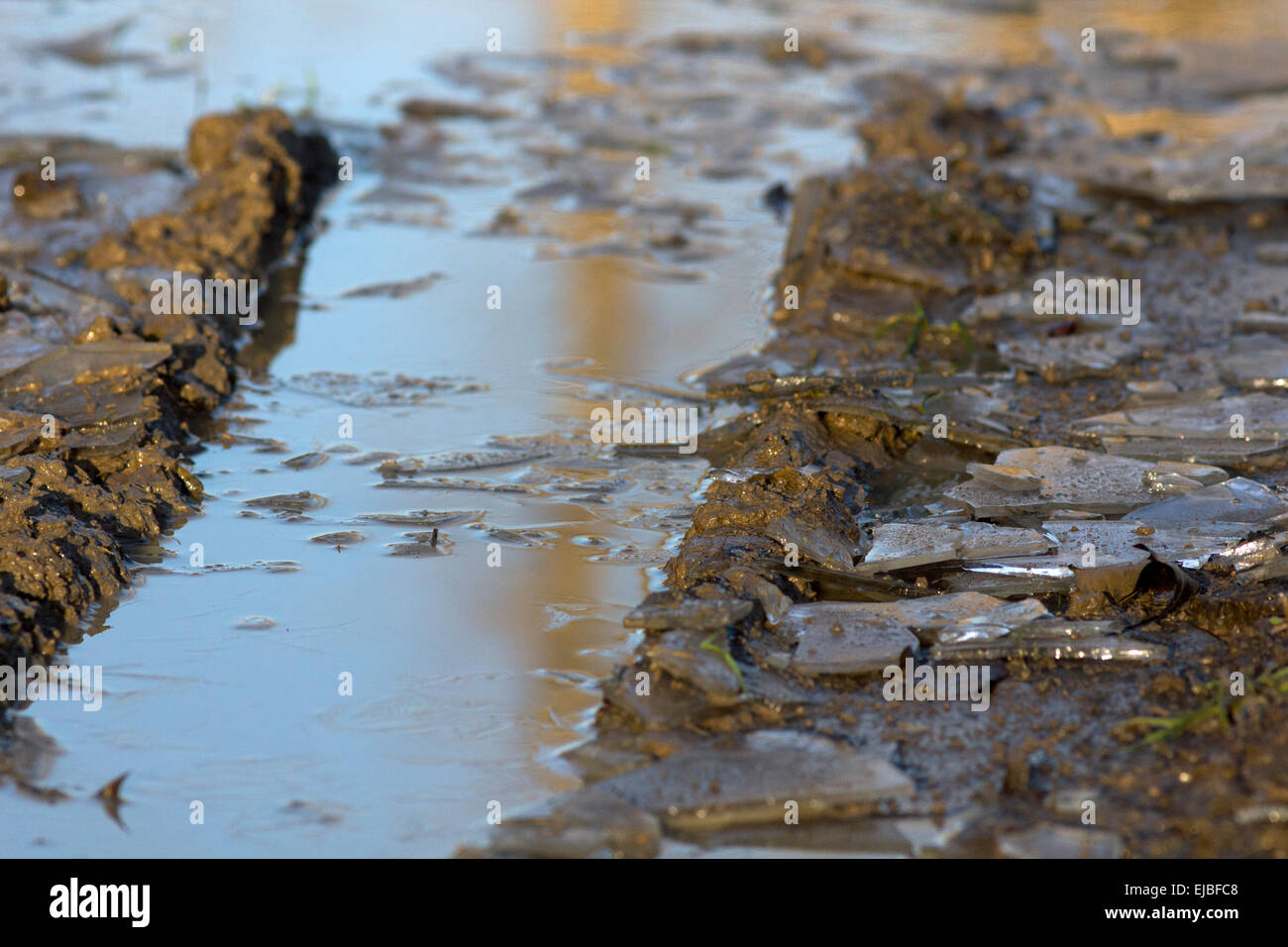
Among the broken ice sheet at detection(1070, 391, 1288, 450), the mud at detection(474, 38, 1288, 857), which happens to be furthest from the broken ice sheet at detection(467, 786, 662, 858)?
the broken ice sheet at detection(1070, 391, 1288, 450)

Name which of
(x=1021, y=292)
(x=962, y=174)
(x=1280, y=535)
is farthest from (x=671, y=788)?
(x=962, y=174)

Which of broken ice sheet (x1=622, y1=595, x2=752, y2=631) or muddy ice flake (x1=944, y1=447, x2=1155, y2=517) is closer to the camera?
broken ice sheet (x1=622, y1=595, x2=752, y2=631)

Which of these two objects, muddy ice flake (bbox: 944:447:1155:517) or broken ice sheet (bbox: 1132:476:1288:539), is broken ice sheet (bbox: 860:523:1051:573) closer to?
muddy ice flake (bbox: 944:447:1155:517)

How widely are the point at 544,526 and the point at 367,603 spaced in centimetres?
67

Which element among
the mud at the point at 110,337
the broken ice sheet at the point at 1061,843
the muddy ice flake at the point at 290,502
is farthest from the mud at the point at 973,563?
the mud at the point at 110,337

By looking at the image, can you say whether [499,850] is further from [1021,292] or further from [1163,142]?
[1163,142]

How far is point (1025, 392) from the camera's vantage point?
5258mm

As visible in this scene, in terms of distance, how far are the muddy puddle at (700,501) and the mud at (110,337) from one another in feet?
0.20

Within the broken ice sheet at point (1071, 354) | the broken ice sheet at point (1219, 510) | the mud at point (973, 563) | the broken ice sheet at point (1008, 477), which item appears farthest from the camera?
the broken ice sheet at point (1071, 354)

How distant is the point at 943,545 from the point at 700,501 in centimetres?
84

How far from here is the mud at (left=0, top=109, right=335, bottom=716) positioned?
3816mm

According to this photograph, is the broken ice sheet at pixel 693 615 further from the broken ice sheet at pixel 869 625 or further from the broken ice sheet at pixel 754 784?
the broken ice sheet at pixel 754 784

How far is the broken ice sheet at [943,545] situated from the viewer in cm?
388

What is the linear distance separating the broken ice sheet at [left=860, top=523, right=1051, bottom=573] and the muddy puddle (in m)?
0.01
